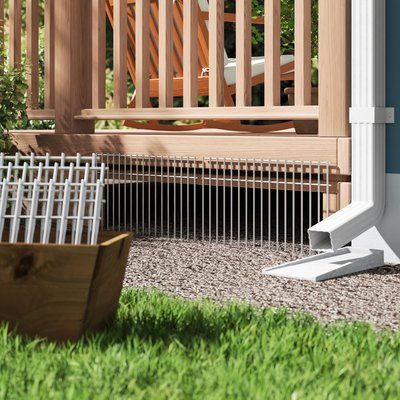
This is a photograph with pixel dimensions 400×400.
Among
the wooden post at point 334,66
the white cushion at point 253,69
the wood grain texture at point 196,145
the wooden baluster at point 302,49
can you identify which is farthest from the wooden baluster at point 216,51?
the white cushion at point 253,69

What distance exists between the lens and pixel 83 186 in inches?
131

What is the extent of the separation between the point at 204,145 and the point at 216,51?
0.53 meters

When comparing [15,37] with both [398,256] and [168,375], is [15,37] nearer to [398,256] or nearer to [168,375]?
[398,256]

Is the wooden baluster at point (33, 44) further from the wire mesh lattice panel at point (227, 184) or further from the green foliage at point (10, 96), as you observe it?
the wire mesh lattice panel at point (227, 184)

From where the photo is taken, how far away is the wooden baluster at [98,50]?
252 inches

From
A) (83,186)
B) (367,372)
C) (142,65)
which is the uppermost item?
(142,65)

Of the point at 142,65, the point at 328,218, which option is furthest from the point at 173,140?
the point at 328,218

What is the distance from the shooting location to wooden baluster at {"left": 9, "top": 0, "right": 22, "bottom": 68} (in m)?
7.09

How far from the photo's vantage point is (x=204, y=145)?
586 centimetres

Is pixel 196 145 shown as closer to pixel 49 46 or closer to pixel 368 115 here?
pixel 368 115

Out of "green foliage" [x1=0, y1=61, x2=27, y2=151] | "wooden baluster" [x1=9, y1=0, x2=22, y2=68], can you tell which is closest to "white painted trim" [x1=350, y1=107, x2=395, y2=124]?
"green foliage" [x1=0, y1=61, x2=27, y2=151]

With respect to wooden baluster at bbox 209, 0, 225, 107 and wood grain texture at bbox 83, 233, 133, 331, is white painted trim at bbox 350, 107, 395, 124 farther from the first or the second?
wood grain texture at bbox 83, 233, 133, 331

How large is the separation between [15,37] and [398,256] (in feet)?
11.0

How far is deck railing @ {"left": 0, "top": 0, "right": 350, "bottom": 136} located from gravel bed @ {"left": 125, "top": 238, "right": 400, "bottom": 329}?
0.76 m
